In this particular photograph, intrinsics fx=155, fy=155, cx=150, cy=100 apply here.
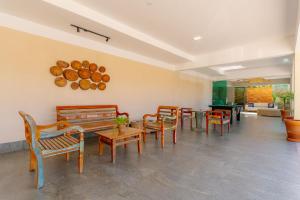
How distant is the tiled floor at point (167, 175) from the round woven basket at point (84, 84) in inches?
62.5

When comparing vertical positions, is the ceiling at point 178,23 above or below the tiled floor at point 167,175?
above

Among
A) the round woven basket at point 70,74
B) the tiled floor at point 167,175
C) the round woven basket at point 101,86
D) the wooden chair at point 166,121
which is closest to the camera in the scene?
the tiled floor at point 167,175

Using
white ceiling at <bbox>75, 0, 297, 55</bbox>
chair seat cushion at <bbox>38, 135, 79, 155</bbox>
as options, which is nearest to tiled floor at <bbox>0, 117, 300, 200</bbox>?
chair seat cushion at <bbox>38, 135, 79, 155</bbox>

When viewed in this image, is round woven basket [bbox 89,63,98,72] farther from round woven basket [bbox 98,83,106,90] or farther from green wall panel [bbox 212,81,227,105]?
green wall panel [bbox 212,81,227,105]

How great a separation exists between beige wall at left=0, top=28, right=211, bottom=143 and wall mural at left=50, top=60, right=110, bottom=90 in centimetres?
12

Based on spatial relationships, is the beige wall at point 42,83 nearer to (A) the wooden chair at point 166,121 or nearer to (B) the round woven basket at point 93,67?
(B) the round woven basket at point 93,67

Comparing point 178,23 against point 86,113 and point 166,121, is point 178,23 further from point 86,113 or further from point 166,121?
point 86,113

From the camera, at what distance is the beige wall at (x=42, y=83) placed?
301cm

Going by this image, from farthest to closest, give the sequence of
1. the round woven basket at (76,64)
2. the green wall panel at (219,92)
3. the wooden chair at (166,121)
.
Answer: the green wall panel at (219,92) → the round woven basket at (76,64) → the wooden chair at (166,121)

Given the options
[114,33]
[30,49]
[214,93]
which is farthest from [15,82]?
[214,93]

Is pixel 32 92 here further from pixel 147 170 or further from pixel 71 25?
pixel 147 170

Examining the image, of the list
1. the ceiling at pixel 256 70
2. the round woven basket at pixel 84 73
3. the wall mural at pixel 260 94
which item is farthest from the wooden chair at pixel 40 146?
the wall mural at pixel 260 94

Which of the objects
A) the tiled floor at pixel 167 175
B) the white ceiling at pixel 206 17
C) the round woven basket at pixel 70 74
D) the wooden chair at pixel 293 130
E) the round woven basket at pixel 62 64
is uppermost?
the white ceiling at pixel 206 17

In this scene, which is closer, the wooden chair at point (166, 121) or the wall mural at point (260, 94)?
the wooden chair at point (166, 121)
